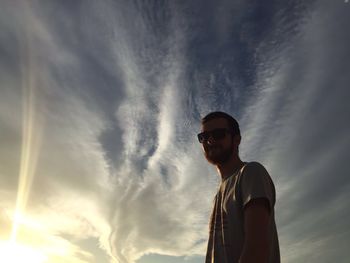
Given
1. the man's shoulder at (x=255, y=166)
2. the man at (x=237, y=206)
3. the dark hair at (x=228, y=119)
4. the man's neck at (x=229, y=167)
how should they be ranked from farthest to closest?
the dark hair at (x=228, y=119) → the man's neck at (x=229, y=167) → the man's shoulder at (x=255, y=166) → the man at (x=237, y=206)

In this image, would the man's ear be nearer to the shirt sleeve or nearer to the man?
the man

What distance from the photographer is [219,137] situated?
501cm

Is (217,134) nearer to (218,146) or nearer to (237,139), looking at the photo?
(218,146)

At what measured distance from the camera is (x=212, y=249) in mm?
4102

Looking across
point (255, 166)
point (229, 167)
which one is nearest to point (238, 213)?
point (255, 166)

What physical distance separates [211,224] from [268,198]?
1374 mm

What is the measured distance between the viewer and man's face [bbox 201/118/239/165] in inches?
190

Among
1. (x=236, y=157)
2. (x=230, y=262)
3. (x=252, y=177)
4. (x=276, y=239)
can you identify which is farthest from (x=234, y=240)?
(x=236, y=157)

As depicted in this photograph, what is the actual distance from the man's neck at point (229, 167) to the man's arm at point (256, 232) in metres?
1.21

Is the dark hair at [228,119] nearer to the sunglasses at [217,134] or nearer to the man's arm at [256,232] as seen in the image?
the sunglasses at [217,134]

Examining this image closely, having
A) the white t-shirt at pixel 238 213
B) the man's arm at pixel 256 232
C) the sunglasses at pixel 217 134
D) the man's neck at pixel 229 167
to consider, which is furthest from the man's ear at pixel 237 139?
the man's arm at pixel 256 232

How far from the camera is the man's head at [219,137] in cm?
484

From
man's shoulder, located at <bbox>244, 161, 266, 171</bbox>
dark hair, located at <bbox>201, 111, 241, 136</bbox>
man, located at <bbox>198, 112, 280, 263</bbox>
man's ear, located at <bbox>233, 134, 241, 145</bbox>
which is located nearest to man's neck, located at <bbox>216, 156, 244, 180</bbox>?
man, located at <bbox>198, 112, 280, 263</bbox>

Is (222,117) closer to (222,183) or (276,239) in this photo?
(222,183)
